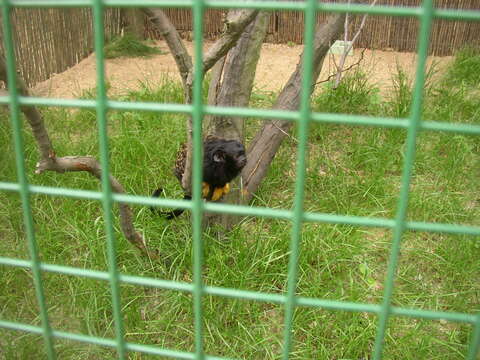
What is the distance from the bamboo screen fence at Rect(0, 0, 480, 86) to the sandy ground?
14 centimetres

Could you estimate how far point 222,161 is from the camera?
87.6 inches

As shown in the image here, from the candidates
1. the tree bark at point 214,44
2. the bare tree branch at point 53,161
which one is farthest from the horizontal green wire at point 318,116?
the tree bark at point 214,44

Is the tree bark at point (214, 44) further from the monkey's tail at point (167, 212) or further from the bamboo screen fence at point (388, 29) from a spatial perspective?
the bamboo screen fence at point (388, 29)

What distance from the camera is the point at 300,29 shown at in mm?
6246

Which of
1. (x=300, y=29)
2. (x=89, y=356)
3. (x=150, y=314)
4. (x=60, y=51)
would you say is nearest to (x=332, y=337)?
(x=150, y=314)

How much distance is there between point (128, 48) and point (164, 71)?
973mm

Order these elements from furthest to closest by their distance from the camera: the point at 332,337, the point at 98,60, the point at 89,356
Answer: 1. the point at 332,337
2. the point at 89,356
3. the point at 98,60

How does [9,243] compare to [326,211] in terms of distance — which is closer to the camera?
[9,243]

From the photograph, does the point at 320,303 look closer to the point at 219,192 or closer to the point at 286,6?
the point at 286,6

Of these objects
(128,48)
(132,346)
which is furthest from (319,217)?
(128,48)

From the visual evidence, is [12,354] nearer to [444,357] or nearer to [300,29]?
[444,357]

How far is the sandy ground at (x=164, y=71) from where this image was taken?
15.1 ft

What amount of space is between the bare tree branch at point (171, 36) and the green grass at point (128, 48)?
158 inches

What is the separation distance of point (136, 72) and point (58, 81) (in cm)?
79
